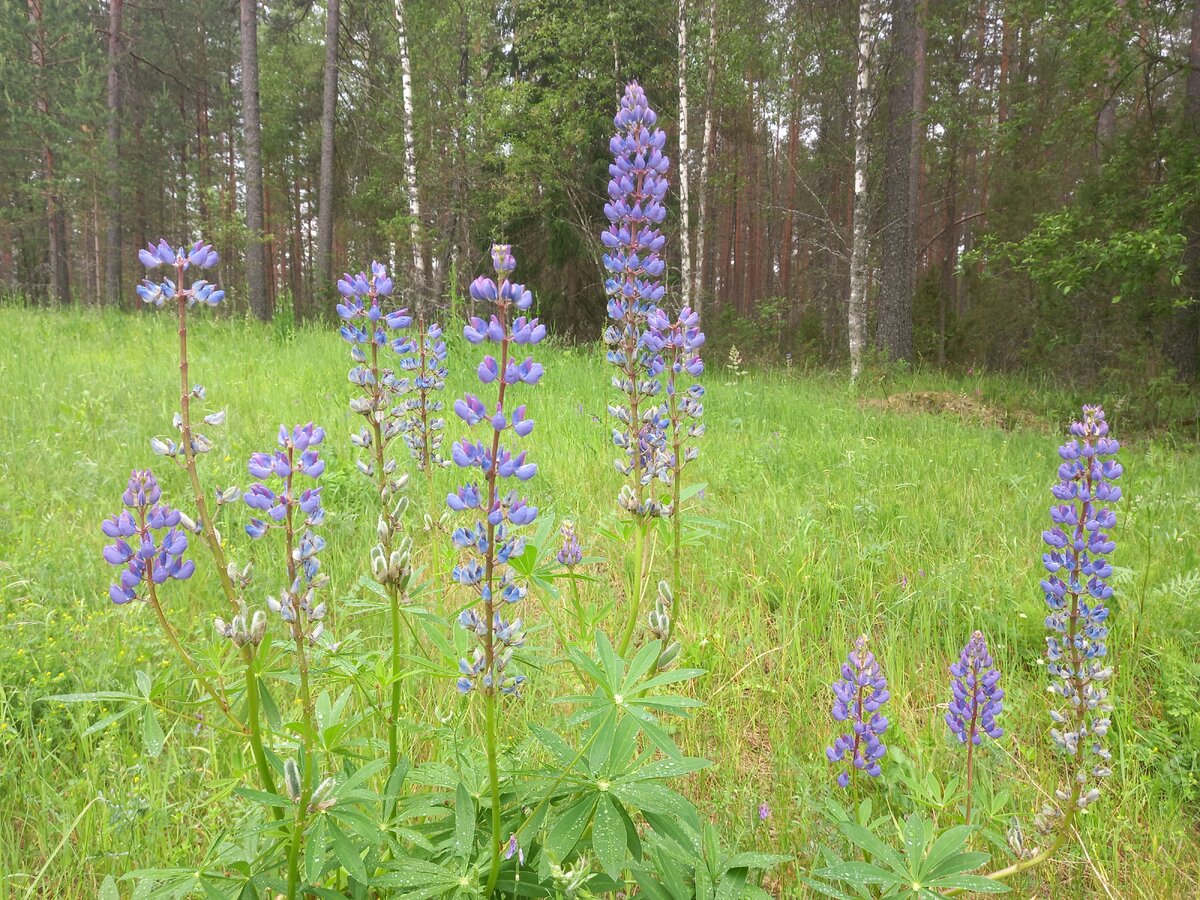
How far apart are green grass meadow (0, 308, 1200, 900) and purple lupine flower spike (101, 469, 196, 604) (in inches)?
8.3

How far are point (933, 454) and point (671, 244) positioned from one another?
548 inches

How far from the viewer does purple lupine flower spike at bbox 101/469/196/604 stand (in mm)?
1183

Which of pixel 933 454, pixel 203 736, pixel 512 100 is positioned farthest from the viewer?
pixel 512 100

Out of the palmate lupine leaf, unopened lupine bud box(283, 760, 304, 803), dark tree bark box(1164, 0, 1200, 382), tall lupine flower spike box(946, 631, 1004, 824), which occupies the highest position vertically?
dark tree bark box(1164, 0, 1200, 382)

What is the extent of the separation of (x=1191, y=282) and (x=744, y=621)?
25.3 feet

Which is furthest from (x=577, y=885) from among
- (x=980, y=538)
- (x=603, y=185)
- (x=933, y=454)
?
(x=603, y=185)

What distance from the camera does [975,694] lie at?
5.63 feet

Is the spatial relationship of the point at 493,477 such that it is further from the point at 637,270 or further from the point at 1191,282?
the point at 1191,282

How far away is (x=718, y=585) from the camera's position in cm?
300

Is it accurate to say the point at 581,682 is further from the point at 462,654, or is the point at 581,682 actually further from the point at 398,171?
the point at 398,171

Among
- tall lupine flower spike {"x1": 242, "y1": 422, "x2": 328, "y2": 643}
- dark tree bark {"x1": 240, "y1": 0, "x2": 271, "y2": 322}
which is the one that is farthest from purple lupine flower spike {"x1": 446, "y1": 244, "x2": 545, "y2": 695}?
dark tree bark {"x1": 240, "y1": 0, "x2": 271, "y2": 322}

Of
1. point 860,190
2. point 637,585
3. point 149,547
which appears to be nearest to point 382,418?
point 149,547

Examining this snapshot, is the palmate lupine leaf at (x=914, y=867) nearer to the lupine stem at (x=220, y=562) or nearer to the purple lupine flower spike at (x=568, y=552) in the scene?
the purple lupine flower spike at (x=568, y=552)

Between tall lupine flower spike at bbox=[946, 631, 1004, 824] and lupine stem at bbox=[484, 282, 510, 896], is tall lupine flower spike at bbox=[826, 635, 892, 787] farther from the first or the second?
lupine stem at bbox=[484, 282, 510, 896]
